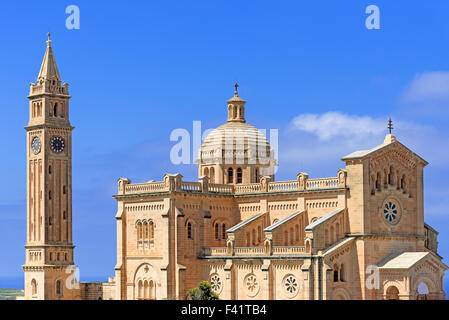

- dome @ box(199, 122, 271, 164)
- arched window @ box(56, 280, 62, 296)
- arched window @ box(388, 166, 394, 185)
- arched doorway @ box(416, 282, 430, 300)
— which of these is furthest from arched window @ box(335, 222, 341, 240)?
arched window @ box(56, 280, 62, 296)

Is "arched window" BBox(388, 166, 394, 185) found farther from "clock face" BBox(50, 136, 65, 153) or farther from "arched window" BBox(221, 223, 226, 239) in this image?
"clock face" BBox(50, 136, 65, 153)

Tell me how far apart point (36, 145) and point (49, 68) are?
7035 mm

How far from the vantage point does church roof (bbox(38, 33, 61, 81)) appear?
95.8 meters

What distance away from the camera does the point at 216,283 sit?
8619 centimetres

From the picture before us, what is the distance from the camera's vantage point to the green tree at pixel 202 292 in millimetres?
81938

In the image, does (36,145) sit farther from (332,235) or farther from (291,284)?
(332,235)

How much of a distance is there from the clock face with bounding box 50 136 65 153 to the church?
0.14 metres

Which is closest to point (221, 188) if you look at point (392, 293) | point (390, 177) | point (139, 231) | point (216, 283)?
point (139, 231)

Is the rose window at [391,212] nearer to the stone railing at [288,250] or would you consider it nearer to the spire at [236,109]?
the stone railing at [288,250]
